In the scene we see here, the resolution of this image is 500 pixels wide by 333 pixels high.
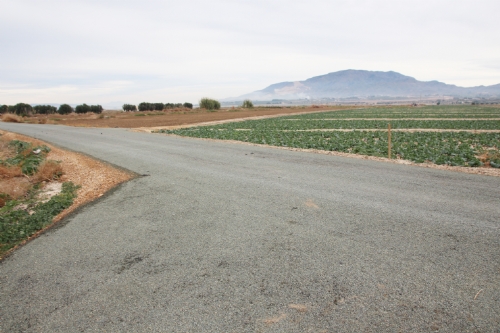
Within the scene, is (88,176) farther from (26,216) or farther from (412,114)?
(412,114)

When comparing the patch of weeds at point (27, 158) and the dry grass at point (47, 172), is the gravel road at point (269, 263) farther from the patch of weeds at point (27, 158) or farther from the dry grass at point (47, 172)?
the patch of weeds at point (27, 158)

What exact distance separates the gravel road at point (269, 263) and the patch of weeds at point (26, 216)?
467mm

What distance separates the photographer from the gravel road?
304cm

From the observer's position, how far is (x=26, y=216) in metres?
6.34

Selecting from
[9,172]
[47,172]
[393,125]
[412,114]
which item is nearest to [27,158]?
[9,172]

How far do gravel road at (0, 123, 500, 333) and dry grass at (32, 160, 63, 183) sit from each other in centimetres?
365

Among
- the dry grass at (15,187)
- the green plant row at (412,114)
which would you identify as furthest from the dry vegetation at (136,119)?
the dry grass at (15,187)

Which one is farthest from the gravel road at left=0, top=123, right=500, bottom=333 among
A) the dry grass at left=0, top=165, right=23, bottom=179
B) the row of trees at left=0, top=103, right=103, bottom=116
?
the row of trees at left=0, top=103, right=103, bottom=116

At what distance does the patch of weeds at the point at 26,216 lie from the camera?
5352mm

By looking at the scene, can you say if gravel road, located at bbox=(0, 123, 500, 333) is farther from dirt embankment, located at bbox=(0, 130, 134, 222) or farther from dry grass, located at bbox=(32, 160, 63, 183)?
dry grass, located at bbox=(32, 160, 63, 183)

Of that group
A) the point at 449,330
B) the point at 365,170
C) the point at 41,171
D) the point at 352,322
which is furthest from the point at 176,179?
the point at 449,330

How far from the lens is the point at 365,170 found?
909cm

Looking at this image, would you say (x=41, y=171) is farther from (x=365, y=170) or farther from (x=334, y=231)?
(x=365, y=170)

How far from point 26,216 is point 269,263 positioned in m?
5.58
